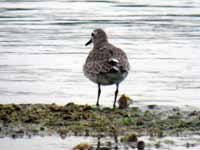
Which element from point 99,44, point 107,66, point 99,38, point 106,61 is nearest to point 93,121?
point 107,66

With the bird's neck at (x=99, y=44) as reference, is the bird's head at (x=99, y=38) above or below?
above

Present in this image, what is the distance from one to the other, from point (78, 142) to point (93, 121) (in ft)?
3.68

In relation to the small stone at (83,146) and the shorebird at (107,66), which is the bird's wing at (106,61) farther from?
the small stone at (83,146)

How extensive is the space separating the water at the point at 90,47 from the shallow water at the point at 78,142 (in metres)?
2.99

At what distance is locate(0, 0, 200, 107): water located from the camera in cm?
1438

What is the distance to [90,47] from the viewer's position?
2058 centimetres

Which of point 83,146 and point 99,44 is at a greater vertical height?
point 99,44

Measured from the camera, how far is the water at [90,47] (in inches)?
566

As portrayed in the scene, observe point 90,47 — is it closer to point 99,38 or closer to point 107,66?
point 99,38

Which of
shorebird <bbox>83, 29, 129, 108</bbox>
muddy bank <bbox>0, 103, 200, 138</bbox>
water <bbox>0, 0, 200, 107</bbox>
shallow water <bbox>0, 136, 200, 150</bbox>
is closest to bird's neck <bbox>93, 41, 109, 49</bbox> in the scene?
shorebird <bbox>83, 29, 129, 108</bbox>

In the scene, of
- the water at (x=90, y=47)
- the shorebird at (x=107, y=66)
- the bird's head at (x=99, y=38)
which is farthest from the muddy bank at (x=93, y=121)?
the bird's head at (x=99, y=38)

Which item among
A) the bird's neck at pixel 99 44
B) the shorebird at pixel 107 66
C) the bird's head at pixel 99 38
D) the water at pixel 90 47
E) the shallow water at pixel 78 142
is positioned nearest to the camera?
the shallow water at pixel 78 142

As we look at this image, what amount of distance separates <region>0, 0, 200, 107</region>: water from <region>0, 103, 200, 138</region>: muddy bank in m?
1.31

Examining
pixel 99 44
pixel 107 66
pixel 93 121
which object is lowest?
pixel 93 121
